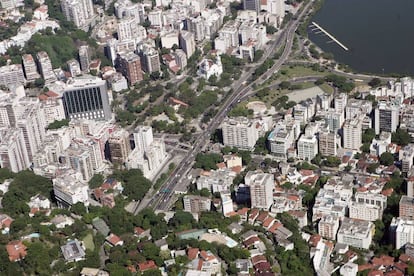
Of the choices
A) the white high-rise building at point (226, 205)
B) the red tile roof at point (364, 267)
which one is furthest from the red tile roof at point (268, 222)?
the red tile roof at point (364, 267)

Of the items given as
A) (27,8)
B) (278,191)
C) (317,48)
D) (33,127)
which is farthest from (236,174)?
(27,8)

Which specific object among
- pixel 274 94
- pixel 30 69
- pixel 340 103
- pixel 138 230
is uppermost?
pixel 30 69

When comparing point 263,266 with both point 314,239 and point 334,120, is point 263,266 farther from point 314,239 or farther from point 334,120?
point 334,120

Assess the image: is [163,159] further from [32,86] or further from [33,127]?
Answer: [32,86]

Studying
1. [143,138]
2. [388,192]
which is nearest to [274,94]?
[143,138]

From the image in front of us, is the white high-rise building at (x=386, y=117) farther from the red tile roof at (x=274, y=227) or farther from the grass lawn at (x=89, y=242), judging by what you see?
the grass lawn at (x=89, y=242)
